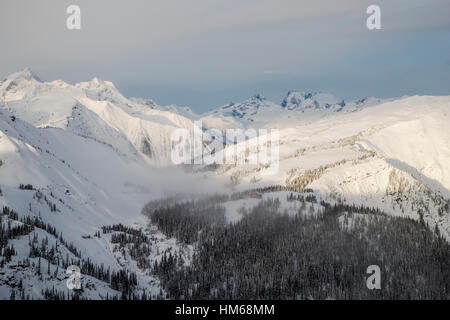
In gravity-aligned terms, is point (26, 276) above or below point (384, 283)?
above

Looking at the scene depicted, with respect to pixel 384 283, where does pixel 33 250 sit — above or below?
above

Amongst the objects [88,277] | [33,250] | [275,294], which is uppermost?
[33,250]

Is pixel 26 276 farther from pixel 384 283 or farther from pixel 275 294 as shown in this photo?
pixel 384 283
